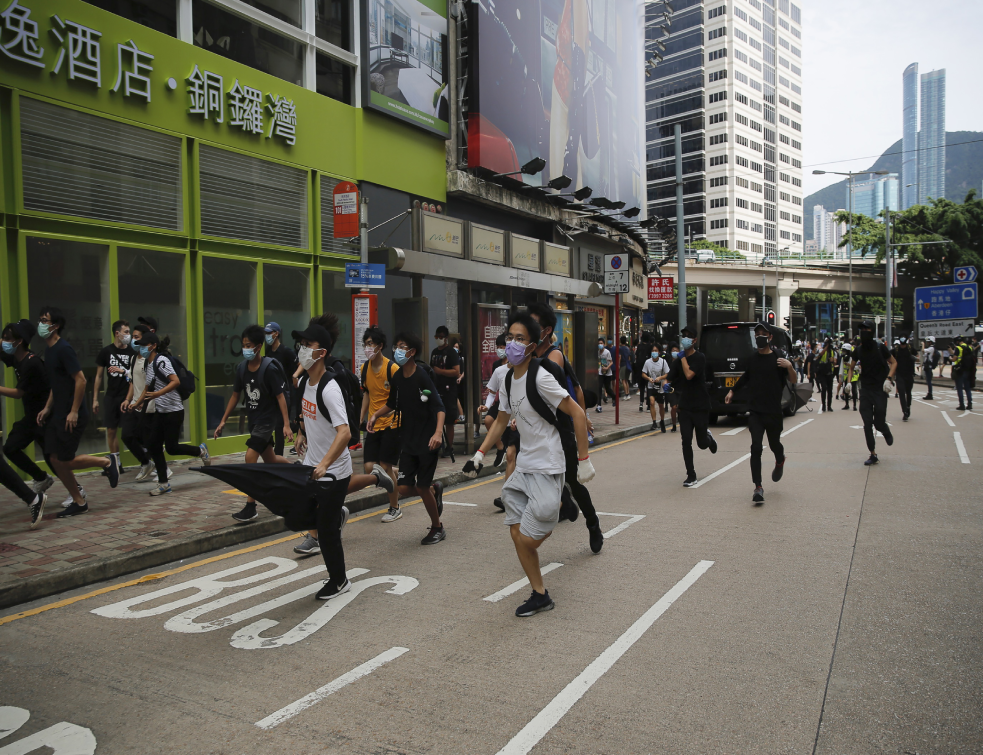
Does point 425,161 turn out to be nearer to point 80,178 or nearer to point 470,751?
point 80,178

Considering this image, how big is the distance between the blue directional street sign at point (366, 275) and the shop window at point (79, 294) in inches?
127

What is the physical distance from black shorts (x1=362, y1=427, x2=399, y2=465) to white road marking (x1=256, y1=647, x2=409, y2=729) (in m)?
3.25

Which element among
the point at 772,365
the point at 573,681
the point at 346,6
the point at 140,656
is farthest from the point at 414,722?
the point at 346,6

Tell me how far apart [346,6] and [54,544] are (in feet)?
37.2

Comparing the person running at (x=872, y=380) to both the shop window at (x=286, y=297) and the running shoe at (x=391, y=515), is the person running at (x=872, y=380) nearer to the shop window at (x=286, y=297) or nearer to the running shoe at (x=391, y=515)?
the running shoe at (x=391, y=515)

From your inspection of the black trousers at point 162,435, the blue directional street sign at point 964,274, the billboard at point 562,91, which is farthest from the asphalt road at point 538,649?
the blue directional street sign at point 964,274

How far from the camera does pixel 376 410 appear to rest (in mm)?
7523

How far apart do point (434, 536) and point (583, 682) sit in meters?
3.10

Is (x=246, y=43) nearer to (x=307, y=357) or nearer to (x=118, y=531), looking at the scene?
(x=118, y=531)

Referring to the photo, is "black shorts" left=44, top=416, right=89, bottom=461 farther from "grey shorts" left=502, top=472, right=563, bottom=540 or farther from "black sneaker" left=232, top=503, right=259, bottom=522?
"grey shorts" left=502, top=472, right=563, bottom=540

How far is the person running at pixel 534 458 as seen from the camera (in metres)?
4.55

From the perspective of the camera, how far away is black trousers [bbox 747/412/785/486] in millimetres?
8117

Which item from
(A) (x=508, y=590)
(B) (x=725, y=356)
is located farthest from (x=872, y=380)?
(A) (x=508, y=590)

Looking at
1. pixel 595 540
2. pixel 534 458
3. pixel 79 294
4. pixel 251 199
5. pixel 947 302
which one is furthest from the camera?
pixel 947 302
